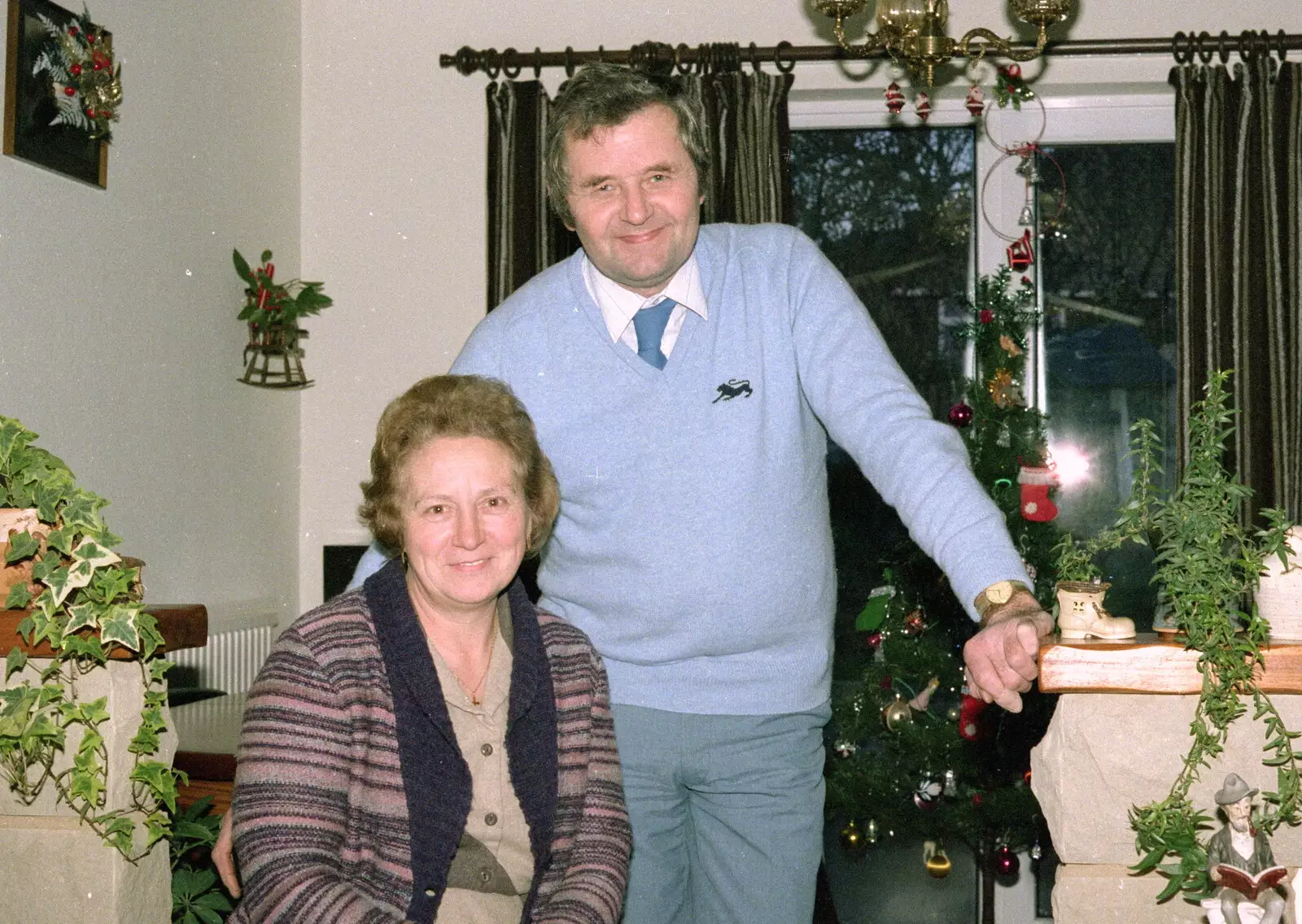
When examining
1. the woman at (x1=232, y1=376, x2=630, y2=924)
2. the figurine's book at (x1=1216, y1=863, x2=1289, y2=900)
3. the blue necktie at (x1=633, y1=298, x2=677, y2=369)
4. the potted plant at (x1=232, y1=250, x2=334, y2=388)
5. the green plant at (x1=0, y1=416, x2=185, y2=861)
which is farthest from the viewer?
the potted plant at (x1=232, y1=250, x2=334, y2=388)

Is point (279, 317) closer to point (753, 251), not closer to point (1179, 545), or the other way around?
point (753, 251)

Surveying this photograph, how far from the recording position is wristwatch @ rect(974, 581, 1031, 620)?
1.47m

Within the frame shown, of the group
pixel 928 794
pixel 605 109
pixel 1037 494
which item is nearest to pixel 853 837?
pixel 928 794

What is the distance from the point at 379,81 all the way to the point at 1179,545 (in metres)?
3.35

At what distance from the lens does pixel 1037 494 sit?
3799 millimetres

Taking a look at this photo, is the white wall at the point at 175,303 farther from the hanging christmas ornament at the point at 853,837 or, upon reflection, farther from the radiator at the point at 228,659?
the hanging christmas ornament at the point at 853,837

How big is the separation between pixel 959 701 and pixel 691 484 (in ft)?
7.54

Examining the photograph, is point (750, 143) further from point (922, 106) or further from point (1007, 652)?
point (1007, 652)

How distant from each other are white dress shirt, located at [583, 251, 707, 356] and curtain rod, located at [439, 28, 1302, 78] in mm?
2168

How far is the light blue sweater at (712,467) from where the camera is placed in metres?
1.86

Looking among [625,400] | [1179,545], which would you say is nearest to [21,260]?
[625,400]

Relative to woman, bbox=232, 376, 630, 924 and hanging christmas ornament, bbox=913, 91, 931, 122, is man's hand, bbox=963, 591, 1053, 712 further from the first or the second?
hanging christmas ornament, bbox=913, 91, 931, 122

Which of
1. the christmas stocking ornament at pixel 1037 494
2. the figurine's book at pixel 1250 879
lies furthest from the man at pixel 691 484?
the christmas stocking ornament at pixel 1037 494

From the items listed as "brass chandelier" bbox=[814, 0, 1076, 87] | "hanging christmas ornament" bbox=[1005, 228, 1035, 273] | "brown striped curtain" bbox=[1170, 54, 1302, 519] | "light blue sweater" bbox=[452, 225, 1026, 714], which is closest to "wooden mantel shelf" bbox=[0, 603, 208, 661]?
"light blue sweater" bbox=[452, 225, 1026, 714]
